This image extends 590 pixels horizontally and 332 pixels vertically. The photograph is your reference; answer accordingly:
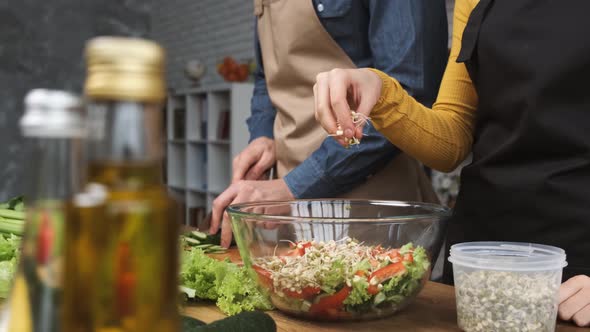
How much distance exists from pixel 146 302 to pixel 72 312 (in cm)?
4

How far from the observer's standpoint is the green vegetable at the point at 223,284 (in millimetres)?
956

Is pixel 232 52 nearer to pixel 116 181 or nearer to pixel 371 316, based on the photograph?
pixel 371 316

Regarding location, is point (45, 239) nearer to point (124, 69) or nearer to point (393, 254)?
point (124, 69)

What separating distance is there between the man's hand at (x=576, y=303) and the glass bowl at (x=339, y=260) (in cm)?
19

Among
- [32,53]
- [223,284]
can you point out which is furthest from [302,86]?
[32,53]

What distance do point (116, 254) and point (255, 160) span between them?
5.09 feet

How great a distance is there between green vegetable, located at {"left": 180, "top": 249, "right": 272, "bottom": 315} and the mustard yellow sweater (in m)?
0.48

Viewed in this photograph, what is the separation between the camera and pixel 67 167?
1.11 feet

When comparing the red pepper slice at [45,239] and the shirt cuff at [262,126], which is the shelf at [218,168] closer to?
the shirt cuff at [262,126]

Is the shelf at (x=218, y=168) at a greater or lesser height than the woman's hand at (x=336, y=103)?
lesser

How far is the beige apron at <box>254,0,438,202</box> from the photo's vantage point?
1711mm

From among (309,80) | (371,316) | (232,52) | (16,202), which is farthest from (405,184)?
(232,52)

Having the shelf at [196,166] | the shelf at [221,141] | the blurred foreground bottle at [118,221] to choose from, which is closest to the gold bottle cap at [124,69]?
the blurred foreground bottle at [118,221]

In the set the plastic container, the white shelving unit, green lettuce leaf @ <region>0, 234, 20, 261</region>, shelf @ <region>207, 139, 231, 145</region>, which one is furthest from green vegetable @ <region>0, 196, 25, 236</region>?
shelf @ <region>207, 139, 231, 145</region>
